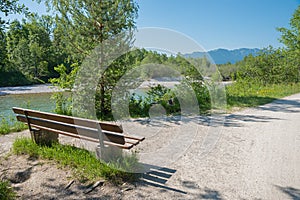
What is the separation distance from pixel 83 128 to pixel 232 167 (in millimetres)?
2203

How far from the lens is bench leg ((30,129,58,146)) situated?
3.66 m

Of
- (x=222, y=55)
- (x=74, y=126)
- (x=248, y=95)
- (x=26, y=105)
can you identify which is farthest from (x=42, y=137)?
(x=222, y=55)

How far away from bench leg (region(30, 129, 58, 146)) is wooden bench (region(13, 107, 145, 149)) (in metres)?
0.04

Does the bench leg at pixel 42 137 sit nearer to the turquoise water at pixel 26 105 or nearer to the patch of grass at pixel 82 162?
the patch of grass at pixel 82 162

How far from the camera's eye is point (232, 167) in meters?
3.11

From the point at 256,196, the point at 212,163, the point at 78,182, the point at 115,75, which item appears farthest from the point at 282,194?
the point at 115,75

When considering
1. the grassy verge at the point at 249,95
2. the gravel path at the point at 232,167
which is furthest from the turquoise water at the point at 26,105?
the grassy verge at the point at 249,95

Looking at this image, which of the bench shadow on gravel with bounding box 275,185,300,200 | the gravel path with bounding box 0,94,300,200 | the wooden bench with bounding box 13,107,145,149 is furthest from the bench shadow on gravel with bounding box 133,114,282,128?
the bench shadow on gravel with bounding box 275,185,300,200

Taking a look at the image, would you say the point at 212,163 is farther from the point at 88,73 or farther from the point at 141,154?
the point at 88,73

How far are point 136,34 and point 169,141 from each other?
368cm

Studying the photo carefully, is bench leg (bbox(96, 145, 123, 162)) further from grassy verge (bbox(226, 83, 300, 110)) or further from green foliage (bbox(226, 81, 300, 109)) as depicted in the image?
green foliage (bbox(226, 81, 300, 109))

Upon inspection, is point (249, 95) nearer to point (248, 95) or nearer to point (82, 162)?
point (248, 95)

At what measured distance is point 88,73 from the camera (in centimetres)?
624

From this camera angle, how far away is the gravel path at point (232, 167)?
2.46 metres
